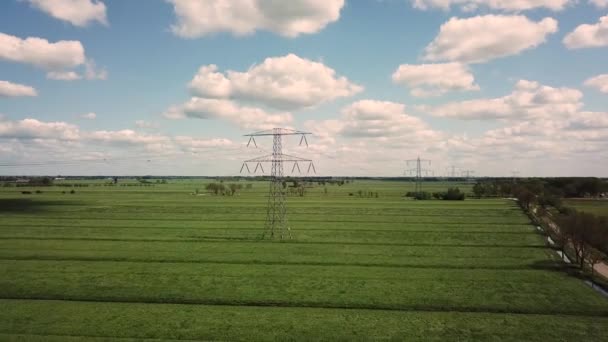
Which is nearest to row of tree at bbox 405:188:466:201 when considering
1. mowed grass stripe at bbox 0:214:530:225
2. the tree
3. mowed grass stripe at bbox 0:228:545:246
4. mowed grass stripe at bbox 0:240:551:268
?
mowed grass stripe at bbox 0:214:530:225

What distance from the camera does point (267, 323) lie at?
2734 cm

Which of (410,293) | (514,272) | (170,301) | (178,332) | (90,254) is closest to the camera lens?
(178,332)

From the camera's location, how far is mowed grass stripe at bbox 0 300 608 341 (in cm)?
2528

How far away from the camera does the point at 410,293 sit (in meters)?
33.7

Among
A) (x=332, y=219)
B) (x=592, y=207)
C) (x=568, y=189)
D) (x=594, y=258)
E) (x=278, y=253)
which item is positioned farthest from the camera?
(x=568, y=189)

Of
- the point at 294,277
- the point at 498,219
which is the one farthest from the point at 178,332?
the point at 498,219

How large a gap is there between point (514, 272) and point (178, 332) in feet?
109

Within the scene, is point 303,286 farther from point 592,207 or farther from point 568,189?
point 568,189

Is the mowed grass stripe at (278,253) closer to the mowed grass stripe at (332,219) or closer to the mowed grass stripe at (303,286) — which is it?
the mowed grass stripe at (303,286)

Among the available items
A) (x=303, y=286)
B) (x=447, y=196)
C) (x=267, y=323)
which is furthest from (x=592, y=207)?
(x=267, y=323)

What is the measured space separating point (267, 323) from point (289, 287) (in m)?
7.78

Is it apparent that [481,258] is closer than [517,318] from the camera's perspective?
No

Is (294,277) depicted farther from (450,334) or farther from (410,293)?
(450,334)

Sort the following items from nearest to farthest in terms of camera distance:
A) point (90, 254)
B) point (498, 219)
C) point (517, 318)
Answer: point (517, 318), point (90, 254), point (498, 219)
